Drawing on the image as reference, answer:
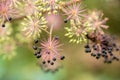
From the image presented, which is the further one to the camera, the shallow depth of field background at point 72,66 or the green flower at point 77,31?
the shallow depth of field background at point 72,66

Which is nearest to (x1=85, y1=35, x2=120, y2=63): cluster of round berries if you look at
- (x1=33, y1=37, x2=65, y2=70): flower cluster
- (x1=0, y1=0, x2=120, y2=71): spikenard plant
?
(x1=0, y1=0, x2=120, y2=71): spikenard plant

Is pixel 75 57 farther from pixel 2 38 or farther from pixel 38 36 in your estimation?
pixel 38 36

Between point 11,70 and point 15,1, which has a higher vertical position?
point 15,1

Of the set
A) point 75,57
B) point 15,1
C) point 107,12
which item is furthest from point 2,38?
point 75,57

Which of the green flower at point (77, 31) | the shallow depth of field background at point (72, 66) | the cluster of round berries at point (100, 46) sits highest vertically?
the green flower at point (77, 31)

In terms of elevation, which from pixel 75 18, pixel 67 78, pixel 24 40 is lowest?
pixel 67 78

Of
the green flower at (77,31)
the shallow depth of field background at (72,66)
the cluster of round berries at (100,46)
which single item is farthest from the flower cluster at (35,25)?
the shallow depth of field background at (72,66)

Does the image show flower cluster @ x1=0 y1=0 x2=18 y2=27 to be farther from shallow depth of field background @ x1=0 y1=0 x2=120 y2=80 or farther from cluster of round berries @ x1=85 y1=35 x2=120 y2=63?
shallow depth of field background @ x1=0 y1=0 x2=120 y2=80

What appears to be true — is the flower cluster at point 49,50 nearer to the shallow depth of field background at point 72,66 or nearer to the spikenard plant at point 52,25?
the spikenard plant at point 52,25
